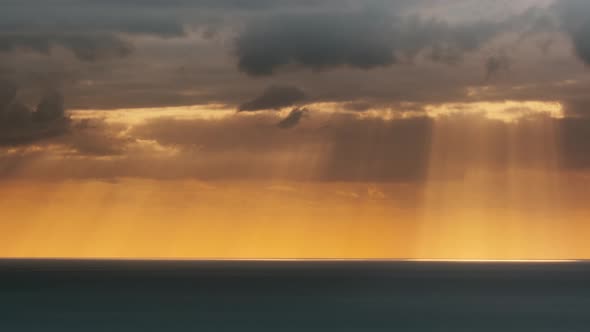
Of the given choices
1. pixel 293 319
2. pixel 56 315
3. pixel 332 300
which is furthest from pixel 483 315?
pixel 56 315

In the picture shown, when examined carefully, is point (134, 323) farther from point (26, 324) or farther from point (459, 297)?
point (459, 297)

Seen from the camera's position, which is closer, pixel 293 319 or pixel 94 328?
pixel 94 328

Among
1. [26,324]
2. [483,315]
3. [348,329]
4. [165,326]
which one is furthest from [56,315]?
[483,315]

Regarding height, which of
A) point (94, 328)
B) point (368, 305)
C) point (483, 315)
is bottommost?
point (94, 328)

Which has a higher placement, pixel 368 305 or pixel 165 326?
pixel 368 305

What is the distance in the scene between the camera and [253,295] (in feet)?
322

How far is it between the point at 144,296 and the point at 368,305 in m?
19.2

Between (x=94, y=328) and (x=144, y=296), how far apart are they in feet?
100

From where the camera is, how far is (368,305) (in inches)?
3349

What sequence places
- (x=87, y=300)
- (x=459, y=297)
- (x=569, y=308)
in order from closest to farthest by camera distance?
(x=569, y=308) → (x=87, y=300) → (x=459, y=297)

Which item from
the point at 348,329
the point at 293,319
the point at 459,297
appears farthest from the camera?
the point at 459,297

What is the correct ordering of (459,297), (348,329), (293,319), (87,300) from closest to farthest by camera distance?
(348,329) < (293,319) < (87,300) < (459,297)

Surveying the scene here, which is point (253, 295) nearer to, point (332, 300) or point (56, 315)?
point (332, 300)

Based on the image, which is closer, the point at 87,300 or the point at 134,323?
the point at 134,323
